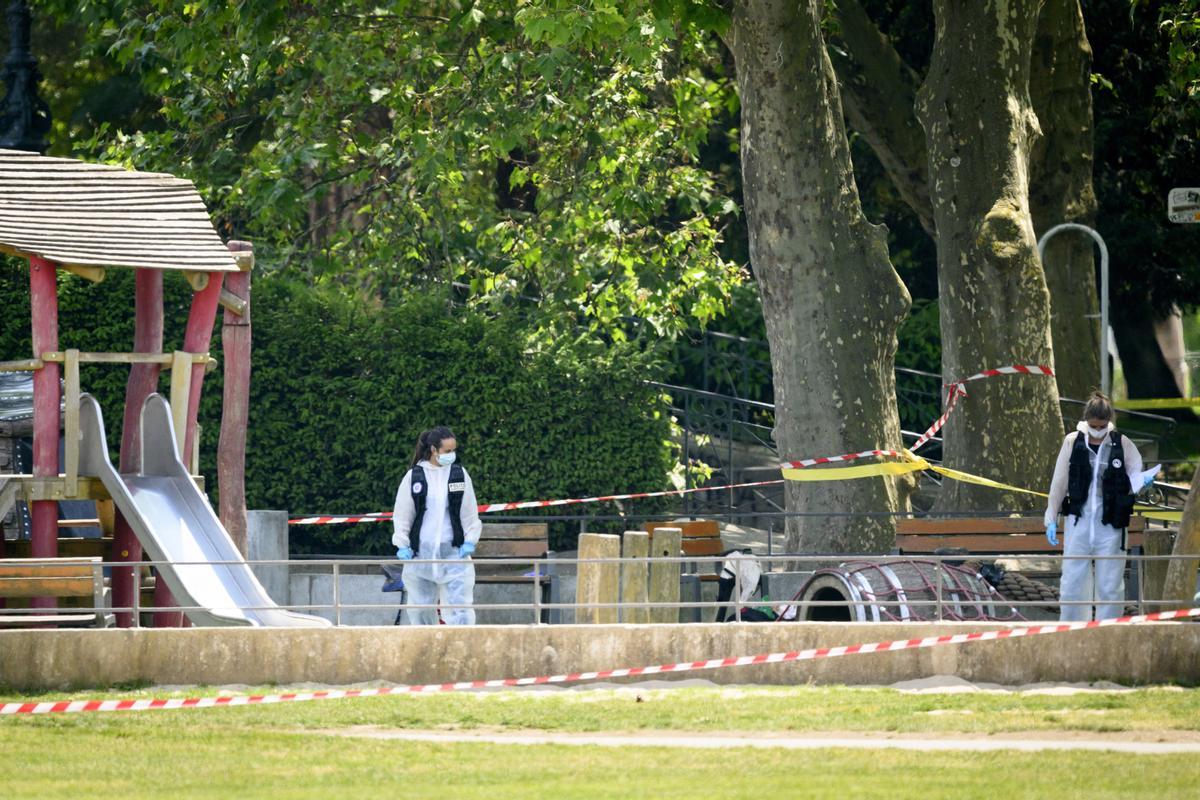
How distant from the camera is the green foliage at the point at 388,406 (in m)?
20.3

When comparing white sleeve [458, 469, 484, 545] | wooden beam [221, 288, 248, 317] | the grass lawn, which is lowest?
the grass lawn

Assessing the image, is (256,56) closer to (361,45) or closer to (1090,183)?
(361,45)

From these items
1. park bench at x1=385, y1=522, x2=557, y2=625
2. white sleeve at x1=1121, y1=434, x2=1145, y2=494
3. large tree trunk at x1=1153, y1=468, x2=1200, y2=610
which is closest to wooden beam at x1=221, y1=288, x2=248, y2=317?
park bench at x1=385, y1=522, x2=557, y2=625

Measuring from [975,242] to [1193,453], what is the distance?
1387 cm

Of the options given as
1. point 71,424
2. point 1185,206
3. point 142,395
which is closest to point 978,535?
point 1185,206

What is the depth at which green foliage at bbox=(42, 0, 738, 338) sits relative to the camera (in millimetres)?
21875

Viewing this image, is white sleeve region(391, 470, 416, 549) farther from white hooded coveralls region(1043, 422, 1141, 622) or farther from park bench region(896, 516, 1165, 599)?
white hooded coveralls region(1043, 422, 1141, 622)

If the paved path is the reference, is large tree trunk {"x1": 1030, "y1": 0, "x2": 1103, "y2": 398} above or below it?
above

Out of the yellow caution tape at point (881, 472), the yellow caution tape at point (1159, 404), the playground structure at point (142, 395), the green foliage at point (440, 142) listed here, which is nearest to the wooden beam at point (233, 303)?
the playground structure at point (142, 395)

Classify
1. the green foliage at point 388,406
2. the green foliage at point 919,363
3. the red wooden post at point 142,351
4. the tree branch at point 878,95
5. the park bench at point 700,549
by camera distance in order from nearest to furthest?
the red wooden post at point 142,351
the park bench at point 700,549
the green foliage at point 388,406
the tree branch at point 878,95
the green foliage at point 919,363

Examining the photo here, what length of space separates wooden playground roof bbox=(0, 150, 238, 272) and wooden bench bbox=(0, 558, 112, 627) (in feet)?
7.34

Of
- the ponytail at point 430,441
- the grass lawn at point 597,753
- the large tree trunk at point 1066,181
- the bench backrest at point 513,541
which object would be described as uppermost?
the large tree trunk at point 1066,181

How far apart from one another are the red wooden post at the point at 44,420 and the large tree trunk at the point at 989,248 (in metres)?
8.32

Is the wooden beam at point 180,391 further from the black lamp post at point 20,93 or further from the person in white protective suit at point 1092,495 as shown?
the person in white protective suit at point 1092,495
